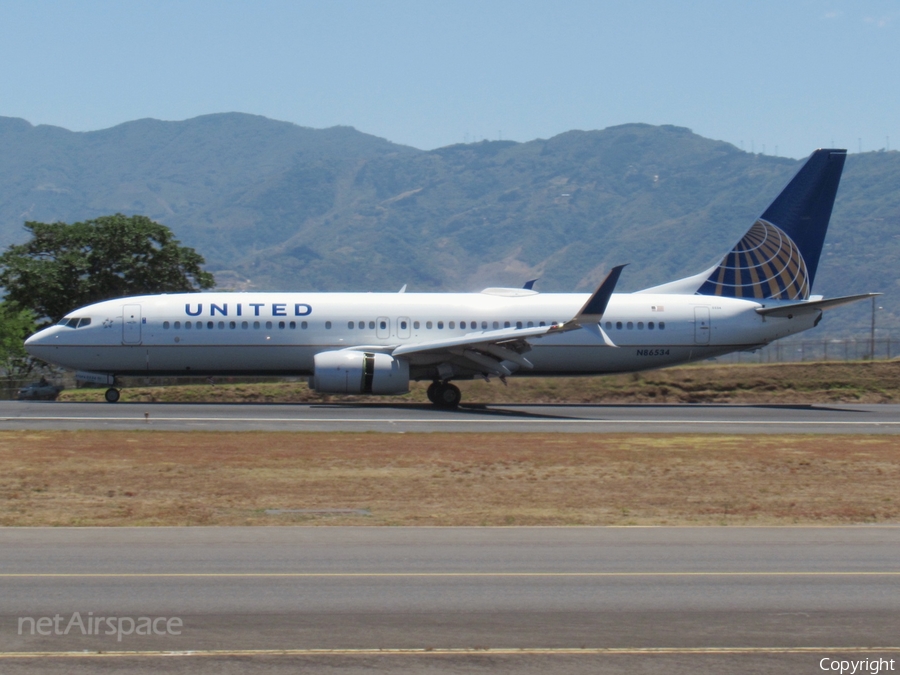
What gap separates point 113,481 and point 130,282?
37025 millimetres

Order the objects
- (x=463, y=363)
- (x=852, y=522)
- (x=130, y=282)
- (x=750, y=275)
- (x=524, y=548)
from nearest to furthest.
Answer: (x=524, y=548)
(x=852, y=522)
(x=463, y=363)
(x=750, y=275)
(x=130, y=282)

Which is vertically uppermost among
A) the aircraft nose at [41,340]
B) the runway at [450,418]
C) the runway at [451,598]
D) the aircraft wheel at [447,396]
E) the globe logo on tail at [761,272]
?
the globe logo on tail at [761,272]

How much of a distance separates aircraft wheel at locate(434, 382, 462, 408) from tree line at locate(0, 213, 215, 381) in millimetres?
22748

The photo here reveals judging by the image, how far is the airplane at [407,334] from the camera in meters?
36.4

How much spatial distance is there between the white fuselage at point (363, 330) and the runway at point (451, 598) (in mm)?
22300

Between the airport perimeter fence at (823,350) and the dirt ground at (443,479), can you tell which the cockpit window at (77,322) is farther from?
the airport perimeter fence at (823,350)

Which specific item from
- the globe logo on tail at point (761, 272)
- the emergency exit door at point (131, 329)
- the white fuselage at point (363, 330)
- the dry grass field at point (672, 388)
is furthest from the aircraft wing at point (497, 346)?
the emergency exit door at point (131, 329)

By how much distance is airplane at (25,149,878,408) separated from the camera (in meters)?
36.4

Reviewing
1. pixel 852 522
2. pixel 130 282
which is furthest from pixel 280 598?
pixel 130 282

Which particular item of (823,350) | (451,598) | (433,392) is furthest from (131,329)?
(823,350)

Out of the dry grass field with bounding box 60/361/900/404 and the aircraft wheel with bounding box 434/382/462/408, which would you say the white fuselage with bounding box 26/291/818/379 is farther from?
the dry grass field with bounding box 60/361/900/404

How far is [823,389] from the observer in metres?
44.3

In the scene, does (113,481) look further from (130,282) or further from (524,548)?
(130,282)

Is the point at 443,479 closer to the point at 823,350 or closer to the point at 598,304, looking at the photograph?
the point at 598,304
